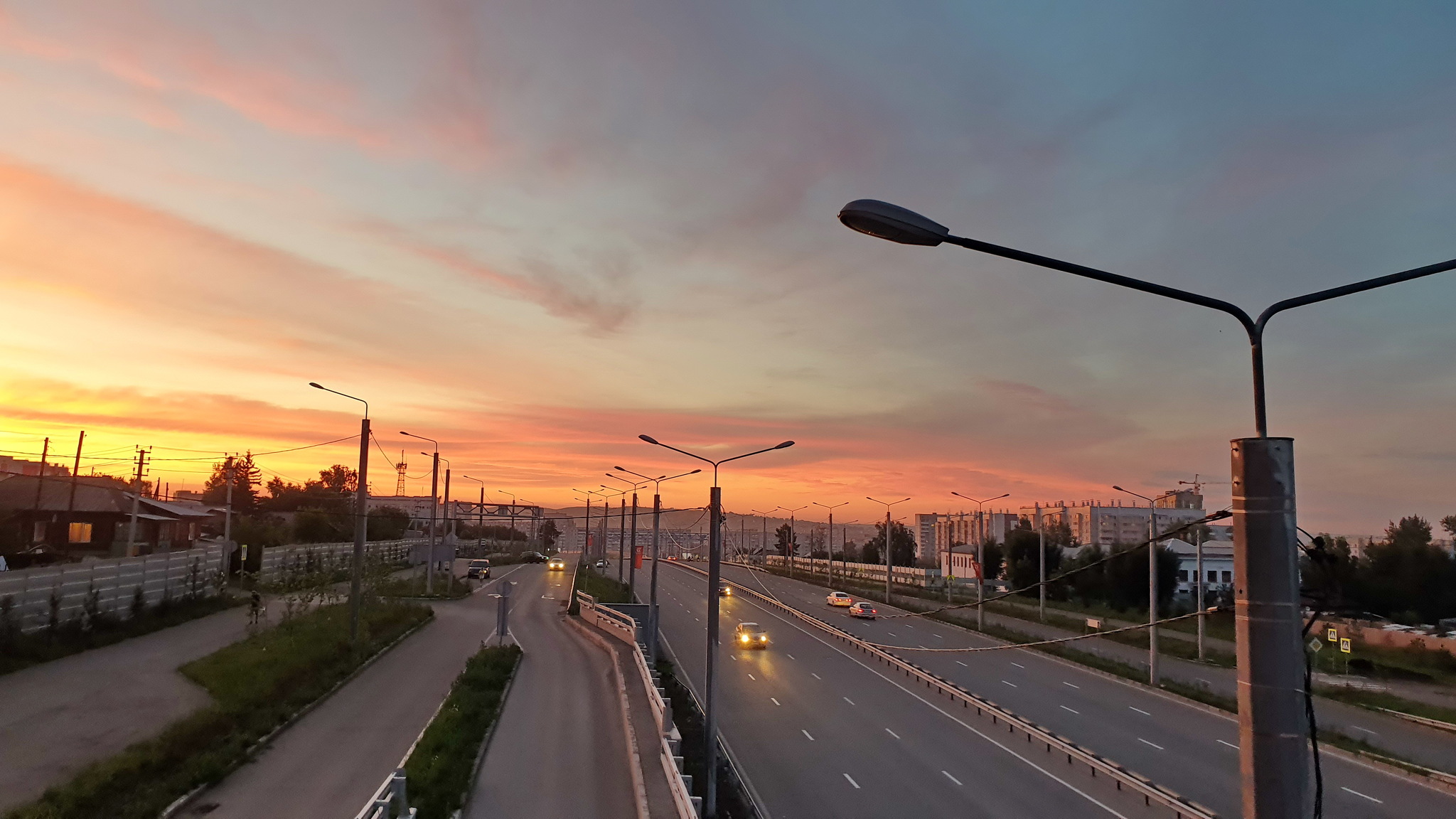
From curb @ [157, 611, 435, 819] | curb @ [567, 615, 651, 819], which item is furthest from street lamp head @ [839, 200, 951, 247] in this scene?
curb @ [157, 611, 435, 819]

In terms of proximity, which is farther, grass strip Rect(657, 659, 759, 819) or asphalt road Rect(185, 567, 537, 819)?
grass strip Rect(657, 659, 759, 819)

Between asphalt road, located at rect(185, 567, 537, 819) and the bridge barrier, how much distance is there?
6646 mm

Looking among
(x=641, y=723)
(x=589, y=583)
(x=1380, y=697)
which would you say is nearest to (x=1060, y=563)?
(x=589, y=583)

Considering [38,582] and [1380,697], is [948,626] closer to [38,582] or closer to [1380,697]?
[1380,697]

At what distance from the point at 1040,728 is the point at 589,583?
55.4m

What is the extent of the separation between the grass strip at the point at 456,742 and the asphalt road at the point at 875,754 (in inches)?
303

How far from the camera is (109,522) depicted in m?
53.1

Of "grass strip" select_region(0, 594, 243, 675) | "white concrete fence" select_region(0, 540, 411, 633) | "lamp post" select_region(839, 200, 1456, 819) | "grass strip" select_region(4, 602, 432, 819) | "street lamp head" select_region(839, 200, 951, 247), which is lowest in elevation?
"grass strip" select_region(4, 602, 432, 819)

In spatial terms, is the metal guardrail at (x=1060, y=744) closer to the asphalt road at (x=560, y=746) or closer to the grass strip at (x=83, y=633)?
the asphalt road at (x=560, y=746)

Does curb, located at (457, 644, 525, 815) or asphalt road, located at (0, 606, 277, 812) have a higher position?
asphalt road, located at (0, 606, 277, 812)

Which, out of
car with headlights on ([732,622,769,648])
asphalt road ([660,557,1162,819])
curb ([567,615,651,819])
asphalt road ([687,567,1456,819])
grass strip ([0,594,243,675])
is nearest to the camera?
curb ([567,615,651,819])

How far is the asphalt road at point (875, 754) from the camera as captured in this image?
67.2ft

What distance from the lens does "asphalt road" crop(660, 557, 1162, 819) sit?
20.5m

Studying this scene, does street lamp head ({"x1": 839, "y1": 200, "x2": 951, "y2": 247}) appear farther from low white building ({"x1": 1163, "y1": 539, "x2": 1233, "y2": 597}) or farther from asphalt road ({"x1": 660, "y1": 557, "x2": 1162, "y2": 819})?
low white building ({"x1": 1163, "y1": 539, "x2": 1233, "y2": 597})
